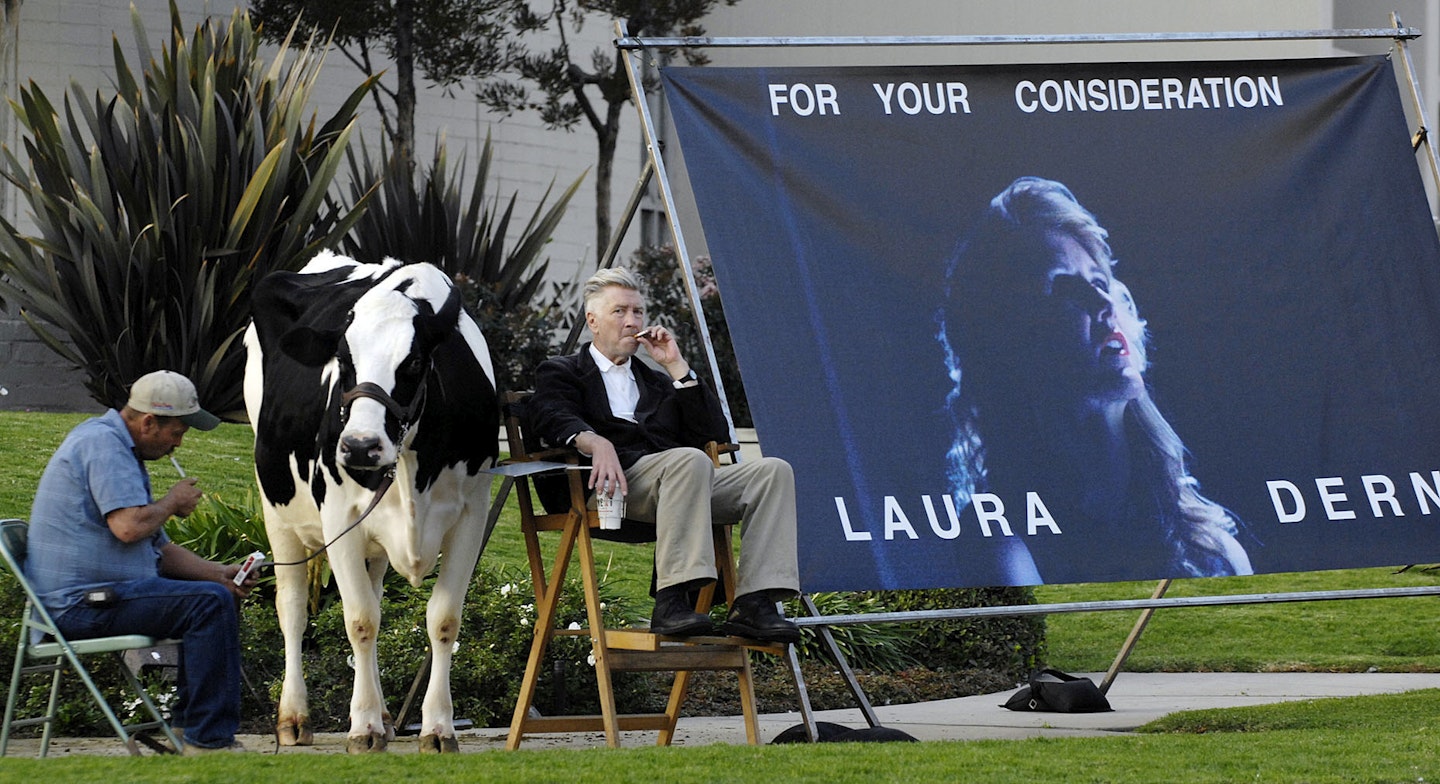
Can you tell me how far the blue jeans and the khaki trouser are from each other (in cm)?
131

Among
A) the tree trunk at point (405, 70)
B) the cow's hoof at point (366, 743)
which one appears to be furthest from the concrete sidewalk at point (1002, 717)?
the tree trunk at point (405, 70)

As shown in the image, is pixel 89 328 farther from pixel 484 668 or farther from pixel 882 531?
pixel 882 531

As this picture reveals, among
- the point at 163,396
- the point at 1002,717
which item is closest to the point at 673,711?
the point at 1002,717

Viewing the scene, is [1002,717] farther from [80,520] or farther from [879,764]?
[80,520]

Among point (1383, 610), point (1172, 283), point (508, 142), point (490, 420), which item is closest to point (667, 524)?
point (490, 420)

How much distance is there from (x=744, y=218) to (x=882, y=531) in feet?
3.90

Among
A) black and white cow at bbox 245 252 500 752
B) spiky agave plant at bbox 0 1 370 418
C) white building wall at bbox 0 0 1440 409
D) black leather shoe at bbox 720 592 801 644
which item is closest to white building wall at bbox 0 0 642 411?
white building wall at bbox 0 0 1440 409

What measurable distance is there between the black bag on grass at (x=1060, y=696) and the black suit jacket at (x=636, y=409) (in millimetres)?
2218

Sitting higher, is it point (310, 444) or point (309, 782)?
point (310, 444)

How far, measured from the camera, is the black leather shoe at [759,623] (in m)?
5.49

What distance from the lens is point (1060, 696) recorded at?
24.2 ft

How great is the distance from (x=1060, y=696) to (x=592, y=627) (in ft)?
8.38

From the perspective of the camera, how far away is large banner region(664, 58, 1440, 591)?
6.20 m

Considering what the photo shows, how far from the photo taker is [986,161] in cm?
663
